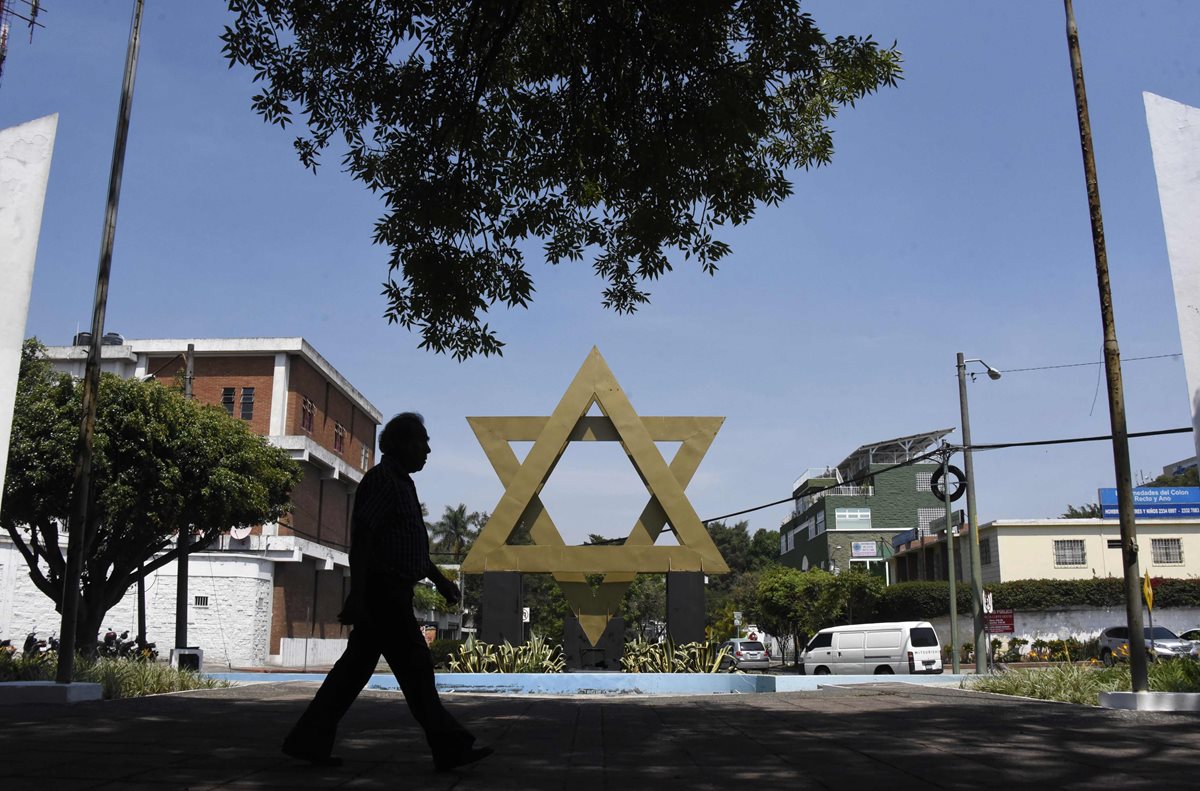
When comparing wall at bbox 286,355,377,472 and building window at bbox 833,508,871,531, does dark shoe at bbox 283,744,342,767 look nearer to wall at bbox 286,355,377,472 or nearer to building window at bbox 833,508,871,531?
wall at bbox 286,355,377,472

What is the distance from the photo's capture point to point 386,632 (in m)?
5.04

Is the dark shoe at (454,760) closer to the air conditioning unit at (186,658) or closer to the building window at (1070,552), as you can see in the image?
the air conditioning unit at (186,658)

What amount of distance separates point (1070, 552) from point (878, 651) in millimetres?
19299

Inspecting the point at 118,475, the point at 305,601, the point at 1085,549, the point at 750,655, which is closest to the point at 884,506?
the point at 1085,549

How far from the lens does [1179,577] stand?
1742 inches

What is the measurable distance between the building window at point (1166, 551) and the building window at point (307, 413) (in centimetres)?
3615

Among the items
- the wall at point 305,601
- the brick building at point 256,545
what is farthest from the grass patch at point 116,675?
the wall at point 305,601

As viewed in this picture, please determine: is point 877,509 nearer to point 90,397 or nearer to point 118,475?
point 118,475

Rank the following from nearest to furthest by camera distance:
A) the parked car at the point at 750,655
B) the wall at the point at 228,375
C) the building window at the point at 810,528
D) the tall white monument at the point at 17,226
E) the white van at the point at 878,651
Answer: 1. the tall white monument at the point at 17,226
2. the white van at the point at 878,651
3. the wall at the point at 228,375
4. the parked car at the point at 750,655
5. the building window at the point at 810,528

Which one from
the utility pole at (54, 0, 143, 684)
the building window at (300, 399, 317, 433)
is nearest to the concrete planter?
the utility pole at (54, 0, 143, 684)

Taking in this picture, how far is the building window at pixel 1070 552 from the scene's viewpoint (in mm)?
45031

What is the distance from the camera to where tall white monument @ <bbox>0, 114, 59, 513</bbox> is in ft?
31.3

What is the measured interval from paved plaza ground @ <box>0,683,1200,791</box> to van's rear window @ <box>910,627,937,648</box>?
69.6 feet

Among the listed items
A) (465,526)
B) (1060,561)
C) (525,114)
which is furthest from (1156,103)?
(465,526)
